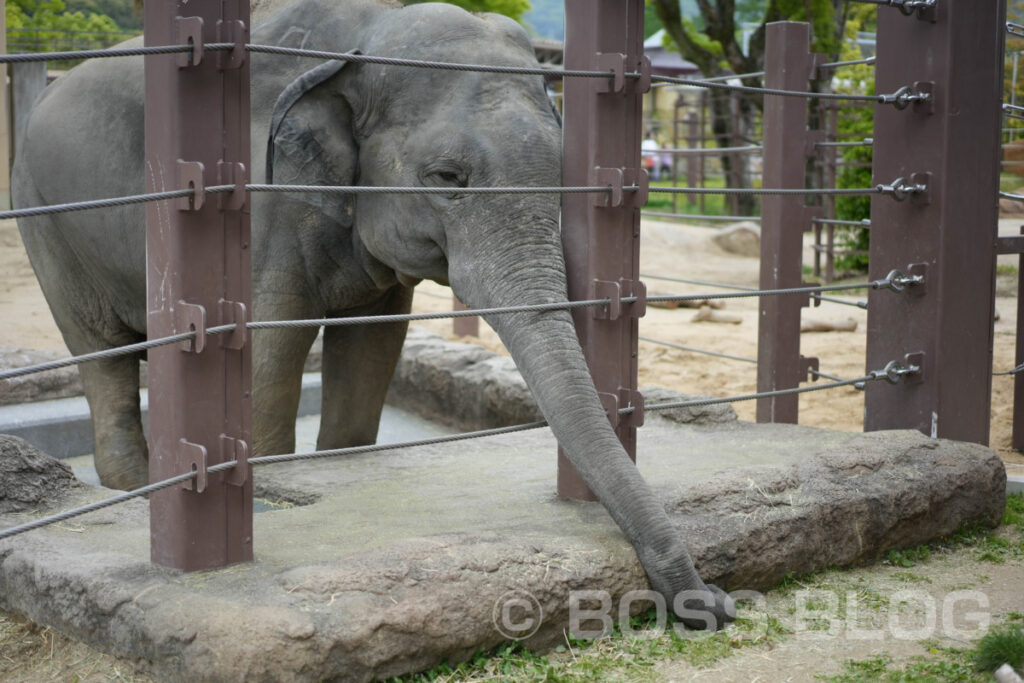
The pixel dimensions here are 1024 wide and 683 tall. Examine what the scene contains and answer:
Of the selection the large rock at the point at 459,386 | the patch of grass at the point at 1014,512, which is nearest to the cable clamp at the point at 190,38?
the patch of grass at the point at 1014,512

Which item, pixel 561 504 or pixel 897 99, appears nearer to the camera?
pixel 561 504

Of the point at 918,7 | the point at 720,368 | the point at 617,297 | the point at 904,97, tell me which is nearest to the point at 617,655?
the point at 617,297

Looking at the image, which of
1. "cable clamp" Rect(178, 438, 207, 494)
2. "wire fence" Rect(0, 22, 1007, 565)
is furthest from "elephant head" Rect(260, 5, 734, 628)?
"cable clamp" Rect(178, 438, 207, 494)

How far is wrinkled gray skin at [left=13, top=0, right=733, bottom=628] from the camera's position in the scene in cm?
333

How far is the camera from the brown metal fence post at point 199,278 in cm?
271

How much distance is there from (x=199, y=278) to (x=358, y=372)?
6.83ft

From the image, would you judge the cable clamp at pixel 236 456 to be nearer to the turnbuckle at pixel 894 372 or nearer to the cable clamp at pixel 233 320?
the cable clamp at pixel 233 320

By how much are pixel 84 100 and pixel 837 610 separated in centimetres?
331

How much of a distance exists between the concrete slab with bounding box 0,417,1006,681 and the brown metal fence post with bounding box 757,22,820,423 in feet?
5.81

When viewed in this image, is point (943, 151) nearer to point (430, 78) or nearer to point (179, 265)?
point (430, 78)

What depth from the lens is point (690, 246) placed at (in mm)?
17359

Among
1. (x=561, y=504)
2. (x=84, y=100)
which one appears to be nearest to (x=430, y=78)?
(x=561, y=504)

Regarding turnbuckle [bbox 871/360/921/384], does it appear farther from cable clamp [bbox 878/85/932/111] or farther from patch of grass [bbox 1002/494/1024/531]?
cable clamp [bbox 878/85/932/111]

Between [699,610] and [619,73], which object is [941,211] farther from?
[699,610]
